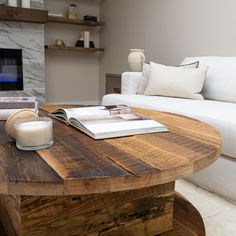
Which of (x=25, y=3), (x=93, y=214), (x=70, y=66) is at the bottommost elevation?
(x=93, y=214)

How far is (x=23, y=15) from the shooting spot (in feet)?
11.2

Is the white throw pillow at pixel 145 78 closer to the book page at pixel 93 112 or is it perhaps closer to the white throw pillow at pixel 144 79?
the white throw pillow at pixel 144 79

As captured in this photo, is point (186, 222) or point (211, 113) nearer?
point (186, 222)

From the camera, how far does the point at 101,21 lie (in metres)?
4.29

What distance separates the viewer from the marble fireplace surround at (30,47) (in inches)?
138

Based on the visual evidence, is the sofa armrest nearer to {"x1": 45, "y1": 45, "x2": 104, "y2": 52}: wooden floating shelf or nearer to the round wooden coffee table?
the round wooden coffee table

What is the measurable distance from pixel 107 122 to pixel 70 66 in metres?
3.47

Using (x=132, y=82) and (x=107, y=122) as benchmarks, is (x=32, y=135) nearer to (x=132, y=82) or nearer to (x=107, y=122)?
(x=107, y=122)

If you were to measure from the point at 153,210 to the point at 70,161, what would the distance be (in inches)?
15.8

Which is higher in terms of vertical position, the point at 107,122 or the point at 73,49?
the point at 73,49

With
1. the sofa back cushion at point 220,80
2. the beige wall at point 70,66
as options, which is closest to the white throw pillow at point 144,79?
the sofa back cushion at point 220,80

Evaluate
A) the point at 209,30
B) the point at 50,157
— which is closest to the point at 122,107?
the point at 50,157

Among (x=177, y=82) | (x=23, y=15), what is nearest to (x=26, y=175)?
(x=177, y=82)

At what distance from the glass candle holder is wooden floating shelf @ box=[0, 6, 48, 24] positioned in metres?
3.03
